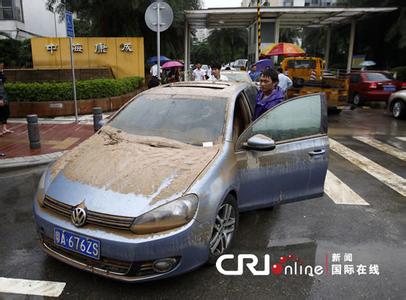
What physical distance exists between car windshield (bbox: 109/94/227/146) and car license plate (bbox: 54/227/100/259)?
142 cm

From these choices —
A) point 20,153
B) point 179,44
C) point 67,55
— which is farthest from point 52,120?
point 179,44

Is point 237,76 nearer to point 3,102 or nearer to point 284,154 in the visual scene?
point 3,102

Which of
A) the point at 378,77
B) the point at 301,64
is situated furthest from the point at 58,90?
the point at 378,77

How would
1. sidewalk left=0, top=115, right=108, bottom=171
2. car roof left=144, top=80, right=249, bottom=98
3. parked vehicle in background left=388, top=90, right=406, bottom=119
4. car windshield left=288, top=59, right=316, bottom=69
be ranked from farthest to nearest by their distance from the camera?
car windshield left=288, top=59, right=316, bottom=69, parked vehicle in background left=388, top=90, right=406, bottom=119, sidewalk left=0, top=115, right=108, bottom=171, car roof left=144, top=80, right=249, bottom=98

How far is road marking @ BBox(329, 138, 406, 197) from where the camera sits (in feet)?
20.0

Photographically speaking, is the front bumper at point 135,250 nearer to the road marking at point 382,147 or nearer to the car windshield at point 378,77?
the road marking at point 382,147

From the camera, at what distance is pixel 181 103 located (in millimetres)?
4316

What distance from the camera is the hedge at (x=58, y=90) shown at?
11109mm

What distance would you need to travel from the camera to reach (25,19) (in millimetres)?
32969

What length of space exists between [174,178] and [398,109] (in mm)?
12010

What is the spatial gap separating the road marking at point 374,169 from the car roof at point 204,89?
3114 mm

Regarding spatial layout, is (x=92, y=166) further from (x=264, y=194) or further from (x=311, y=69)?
(x=311, y=69)

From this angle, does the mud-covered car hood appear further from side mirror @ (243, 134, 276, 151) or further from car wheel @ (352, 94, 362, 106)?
car wheel @ (352, 94, 362, 106)

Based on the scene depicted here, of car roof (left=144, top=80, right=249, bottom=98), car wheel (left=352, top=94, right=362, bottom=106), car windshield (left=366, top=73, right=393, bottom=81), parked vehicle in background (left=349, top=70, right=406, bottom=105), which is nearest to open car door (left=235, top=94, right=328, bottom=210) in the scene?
car roof (left=144, top=80, right=249, bottom=98)
